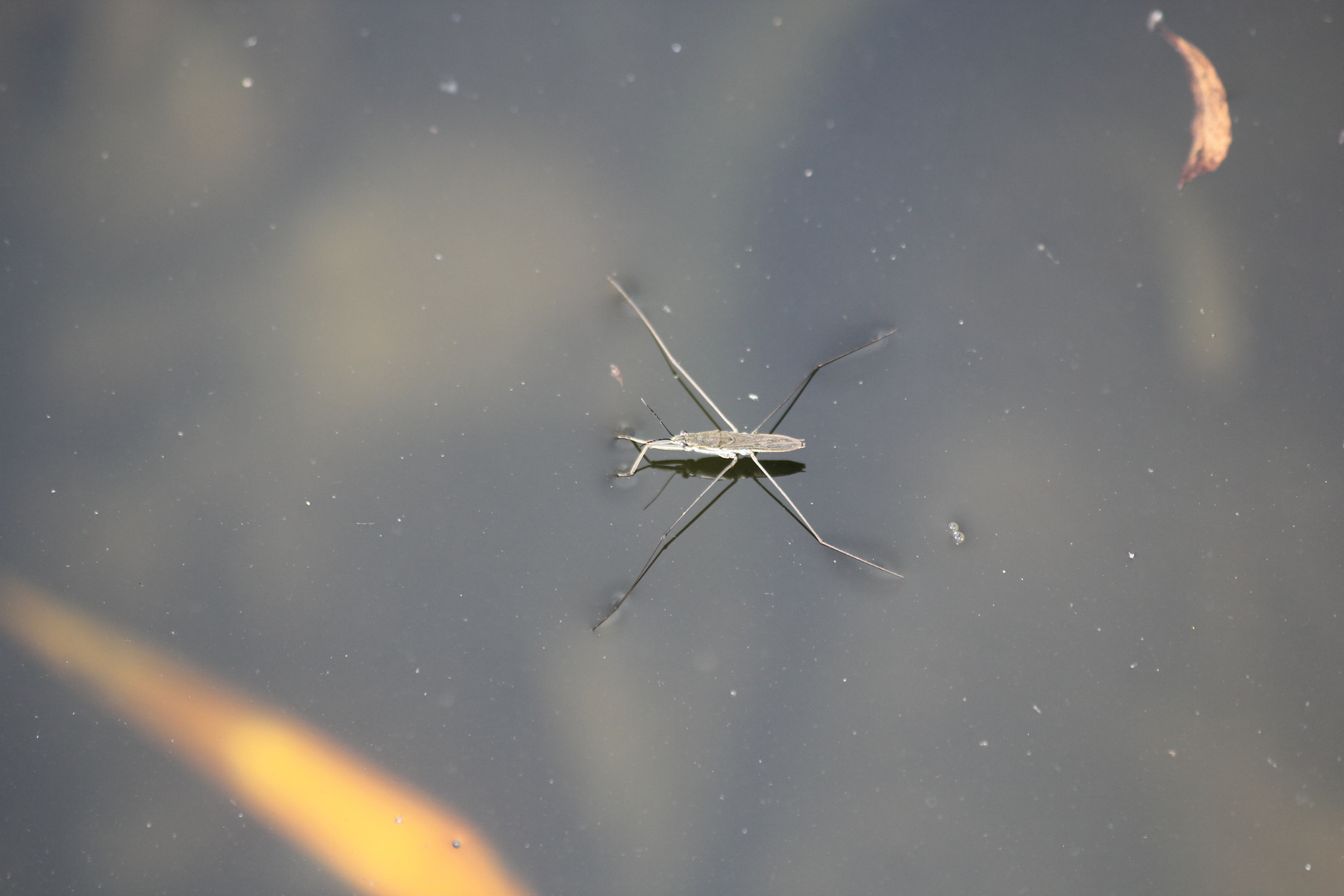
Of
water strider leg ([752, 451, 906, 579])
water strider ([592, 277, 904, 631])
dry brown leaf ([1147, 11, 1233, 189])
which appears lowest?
water strider leg ([752, 451, 906, 579])

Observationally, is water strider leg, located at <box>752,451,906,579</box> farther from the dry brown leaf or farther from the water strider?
the dry brown leaf

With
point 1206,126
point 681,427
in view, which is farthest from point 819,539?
point 1206,126

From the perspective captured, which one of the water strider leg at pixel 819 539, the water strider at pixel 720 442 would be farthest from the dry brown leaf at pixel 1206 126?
the water strider leg at pixel 819 539

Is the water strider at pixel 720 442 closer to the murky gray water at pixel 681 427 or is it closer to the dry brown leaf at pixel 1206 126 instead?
the murky gray water at pixel 681 427

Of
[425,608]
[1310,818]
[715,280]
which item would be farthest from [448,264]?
[1310,818]

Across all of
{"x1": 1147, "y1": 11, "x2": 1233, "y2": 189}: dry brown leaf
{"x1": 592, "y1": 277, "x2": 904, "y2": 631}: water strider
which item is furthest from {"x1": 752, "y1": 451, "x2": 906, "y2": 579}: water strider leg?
{"x1": 1147, "y1": 11, "x2": 1233, "y2": 189}: dry brown leaf

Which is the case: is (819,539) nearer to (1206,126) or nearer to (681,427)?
(681,427)
